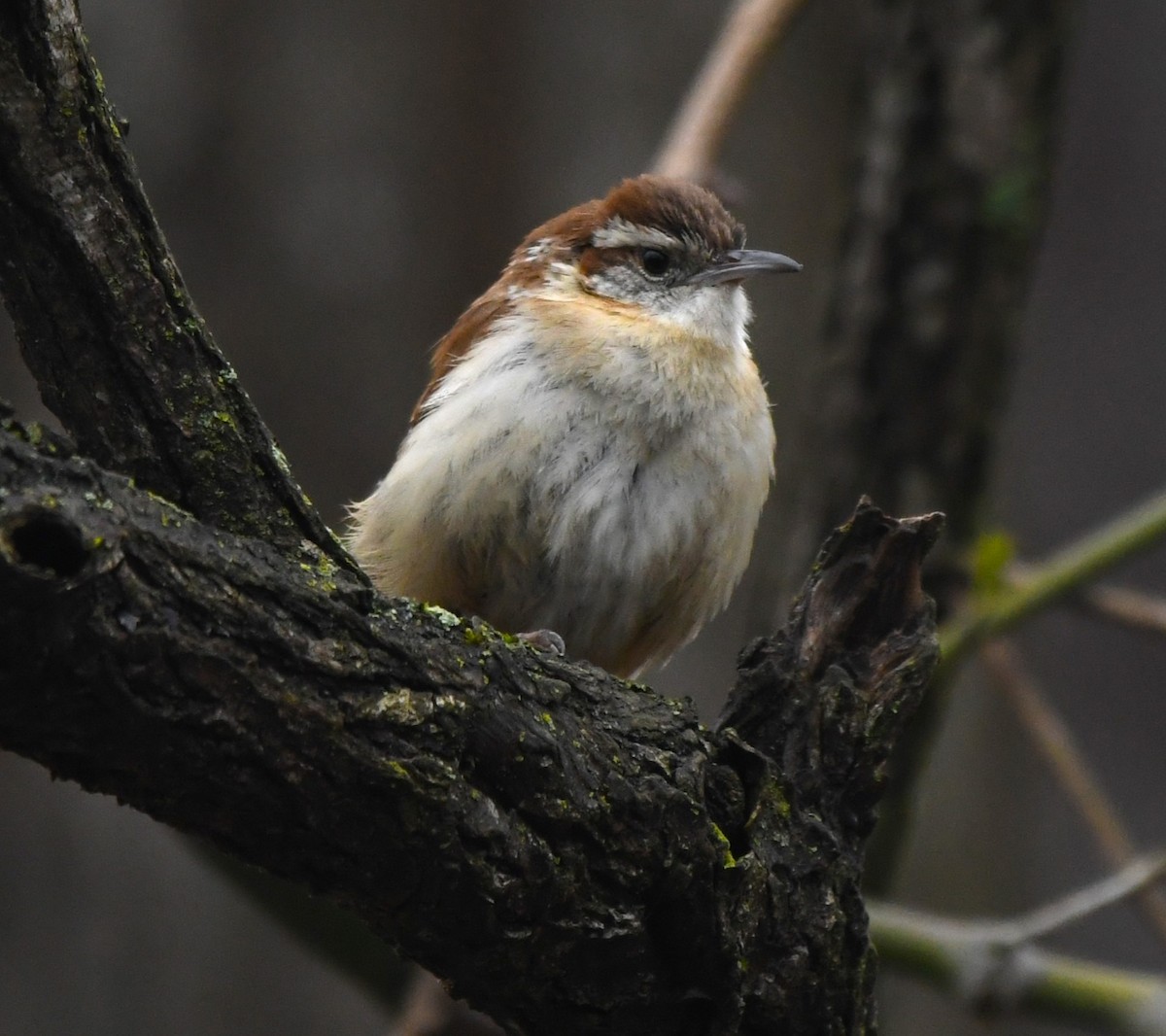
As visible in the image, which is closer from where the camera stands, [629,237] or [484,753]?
[484,753]

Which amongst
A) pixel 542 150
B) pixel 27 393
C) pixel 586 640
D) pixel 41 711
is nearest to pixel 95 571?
pixel 41 711

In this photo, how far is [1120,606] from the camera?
5.56 meters

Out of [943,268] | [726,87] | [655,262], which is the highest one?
[726,87]

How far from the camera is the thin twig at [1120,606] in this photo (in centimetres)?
547

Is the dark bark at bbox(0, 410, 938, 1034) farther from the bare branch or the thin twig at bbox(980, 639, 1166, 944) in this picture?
the thin twig at bbox(980, 639, 1166, 944)

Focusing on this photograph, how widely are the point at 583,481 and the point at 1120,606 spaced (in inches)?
93.4

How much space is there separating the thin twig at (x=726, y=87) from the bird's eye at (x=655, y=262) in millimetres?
602

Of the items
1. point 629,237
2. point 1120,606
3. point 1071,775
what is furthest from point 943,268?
point 1071,775

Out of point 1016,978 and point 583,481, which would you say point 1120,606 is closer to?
point 1016,978

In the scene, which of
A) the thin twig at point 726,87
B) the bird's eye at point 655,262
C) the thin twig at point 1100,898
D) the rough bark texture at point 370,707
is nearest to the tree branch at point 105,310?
the rough bark texture at point 370,707

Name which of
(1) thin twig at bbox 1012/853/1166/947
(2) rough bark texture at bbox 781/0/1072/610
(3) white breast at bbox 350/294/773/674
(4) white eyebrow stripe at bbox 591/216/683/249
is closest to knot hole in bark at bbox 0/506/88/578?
(3) white breast at bbox 350/294/773/674

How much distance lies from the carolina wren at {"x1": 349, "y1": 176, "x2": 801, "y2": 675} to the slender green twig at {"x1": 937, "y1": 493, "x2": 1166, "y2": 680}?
1.25m

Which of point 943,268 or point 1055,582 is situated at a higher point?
point 943,268

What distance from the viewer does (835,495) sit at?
6.24 m
